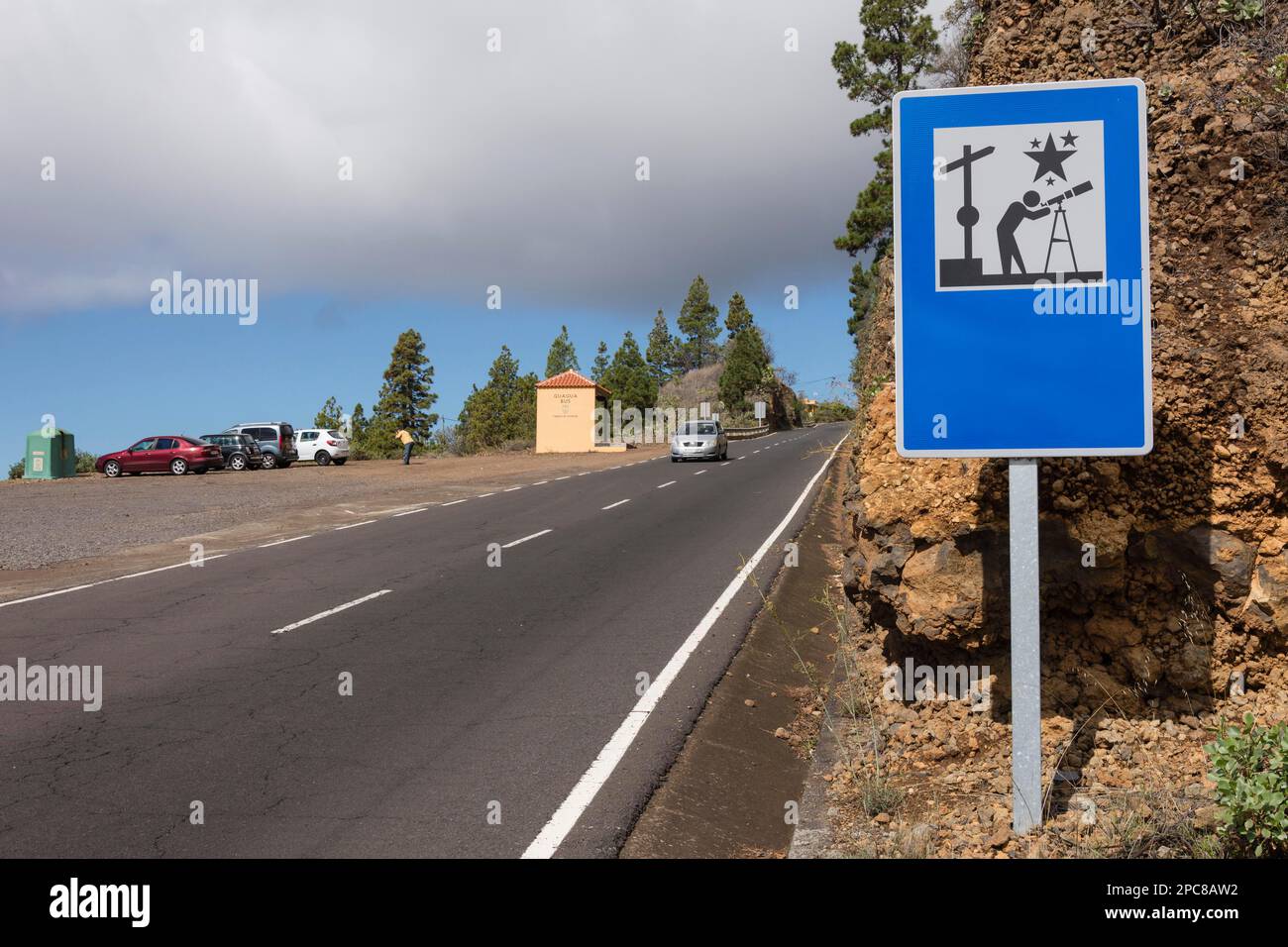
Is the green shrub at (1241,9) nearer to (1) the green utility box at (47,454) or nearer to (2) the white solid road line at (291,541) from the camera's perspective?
(2) the white solid road line at (291,541)

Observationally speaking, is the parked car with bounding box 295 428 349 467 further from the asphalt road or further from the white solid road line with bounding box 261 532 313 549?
the asphalt road

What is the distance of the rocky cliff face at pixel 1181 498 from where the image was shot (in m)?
4.73

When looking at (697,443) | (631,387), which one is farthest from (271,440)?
(631,387)

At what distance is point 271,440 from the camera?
1661 inches

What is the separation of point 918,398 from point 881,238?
39.5m

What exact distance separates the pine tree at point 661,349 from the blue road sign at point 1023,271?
421ft

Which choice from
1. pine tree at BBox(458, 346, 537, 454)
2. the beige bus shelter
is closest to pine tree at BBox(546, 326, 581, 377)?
pine tree at BBox(458, 346, 537, 454)

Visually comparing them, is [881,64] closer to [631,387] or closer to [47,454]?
[47,454]

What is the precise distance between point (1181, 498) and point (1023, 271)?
189 cm

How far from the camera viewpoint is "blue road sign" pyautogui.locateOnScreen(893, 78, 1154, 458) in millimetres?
3725

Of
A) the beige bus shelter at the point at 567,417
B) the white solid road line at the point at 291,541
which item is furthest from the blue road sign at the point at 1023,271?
the beige bus shelter at the point at 567,417

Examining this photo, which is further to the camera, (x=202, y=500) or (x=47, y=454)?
(x=47, y=454)
